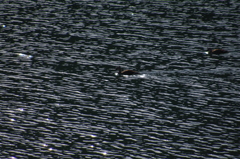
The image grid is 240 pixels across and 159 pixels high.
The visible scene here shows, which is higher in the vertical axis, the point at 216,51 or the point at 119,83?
the point at 216,51

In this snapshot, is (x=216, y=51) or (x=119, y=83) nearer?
(x=119, y=83)

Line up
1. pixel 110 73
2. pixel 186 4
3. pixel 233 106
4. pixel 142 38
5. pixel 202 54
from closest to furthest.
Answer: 1. pixel 233 106
2. pixel 110 73
3. pixel 202 54
4. pixel 142 38
5. pixel 186 4

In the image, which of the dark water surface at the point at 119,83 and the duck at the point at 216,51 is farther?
the duck at the point at 216,51

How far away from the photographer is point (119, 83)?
47250 millimetres

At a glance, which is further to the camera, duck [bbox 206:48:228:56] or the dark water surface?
duck [bbox 206:48:228:56]

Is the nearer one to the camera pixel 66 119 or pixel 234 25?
pixel 66 119

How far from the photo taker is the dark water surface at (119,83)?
110 feet

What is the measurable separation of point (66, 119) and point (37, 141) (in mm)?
4643

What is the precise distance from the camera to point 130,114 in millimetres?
38844

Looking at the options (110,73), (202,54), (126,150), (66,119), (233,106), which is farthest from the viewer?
(202,54)

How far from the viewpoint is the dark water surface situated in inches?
1324

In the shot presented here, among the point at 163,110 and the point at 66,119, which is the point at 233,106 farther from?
the point at 66,119

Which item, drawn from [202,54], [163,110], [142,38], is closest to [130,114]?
[163,110]

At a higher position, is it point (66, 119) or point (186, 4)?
point (186, 4)
